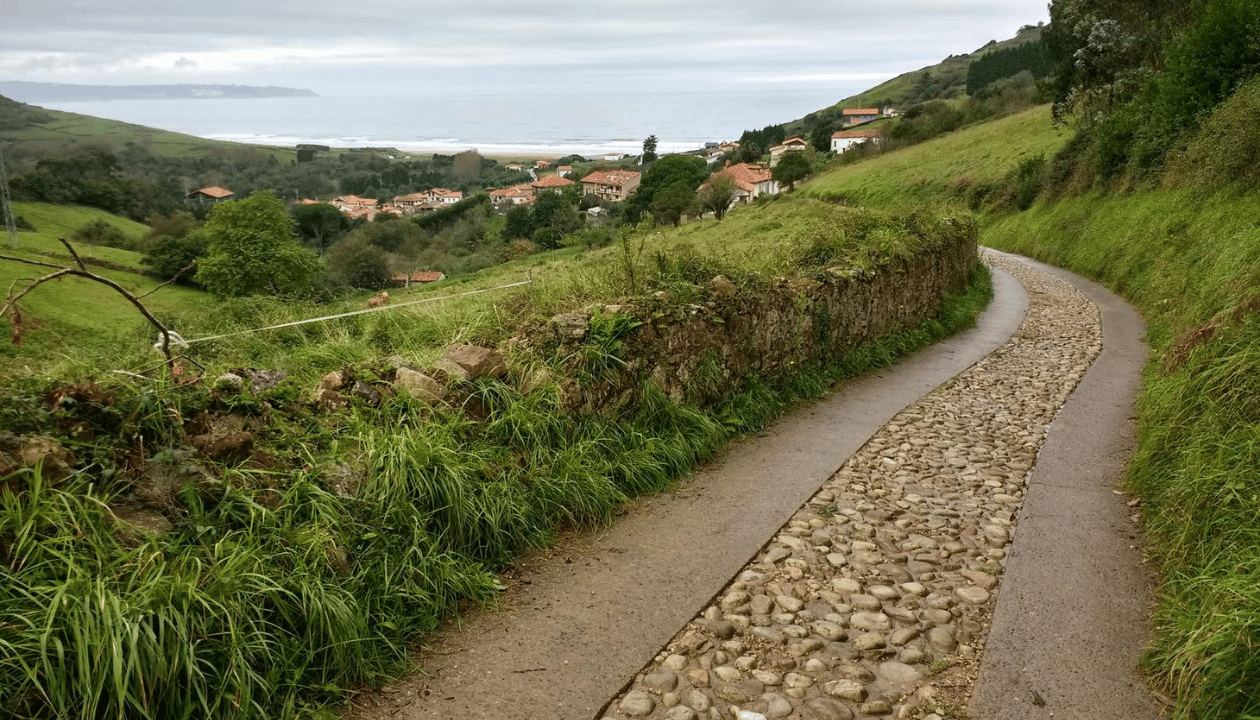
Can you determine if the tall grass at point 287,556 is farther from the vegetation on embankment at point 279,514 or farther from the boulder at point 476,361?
the boulder at point 476,361

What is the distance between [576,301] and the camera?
739cm

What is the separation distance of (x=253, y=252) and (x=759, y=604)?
48.2 m

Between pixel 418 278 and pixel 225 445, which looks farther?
pixel 418 278

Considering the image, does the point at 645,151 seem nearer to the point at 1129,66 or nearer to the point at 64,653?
the point at 1129,66

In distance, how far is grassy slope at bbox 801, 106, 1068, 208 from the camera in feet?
136

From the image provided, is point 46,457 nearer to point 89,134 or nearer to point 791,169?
point 791,169

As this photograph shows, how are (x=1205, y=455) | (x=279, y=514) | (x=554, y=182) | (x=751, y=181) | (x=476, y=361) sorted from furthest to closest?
(x=554, y=182) < (x=751, y=181) < (x=476, y=361) < (x=1205, y=455) < (x=279, y=514)

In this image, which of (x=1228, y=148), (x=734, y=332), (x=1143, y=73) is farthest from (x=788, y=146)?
(x=734, y=332)

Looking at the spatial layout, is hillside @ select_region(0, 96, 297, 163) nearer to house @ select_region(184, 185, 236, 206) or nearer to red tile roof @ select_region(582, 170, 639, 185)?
house @ select_region(184, 185, 236, 206)

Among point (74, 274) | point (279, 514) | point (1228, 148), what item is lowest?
point (279, 514)

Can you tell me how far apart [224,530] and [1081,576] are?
5107mm

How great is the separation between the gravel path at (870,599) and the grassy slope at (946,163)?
34000mm

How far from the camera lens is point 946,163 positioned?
4666cm

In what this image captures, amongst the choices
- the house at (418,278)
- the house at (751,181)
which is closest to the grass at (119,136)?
the house at (418,278)
